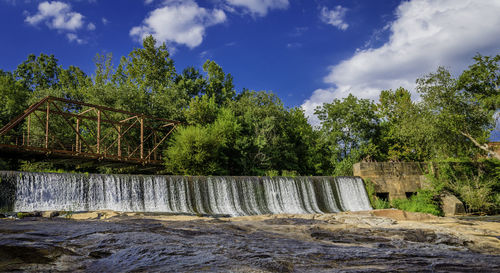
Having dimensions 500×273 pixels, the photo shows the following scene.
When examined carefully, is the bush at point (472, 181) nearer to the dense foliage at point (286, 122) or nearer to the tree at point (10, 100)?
the dense foliage at point (286, 122)

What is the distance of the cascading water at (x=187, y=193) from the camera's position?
567 inches

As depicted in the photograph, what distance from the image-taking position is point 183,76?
38719 millimetres

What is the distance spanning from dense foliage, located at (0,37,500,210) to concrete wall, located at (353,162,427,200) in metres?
1.78

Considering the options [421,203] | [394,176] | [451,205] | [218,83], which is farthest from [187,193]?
[218,83]

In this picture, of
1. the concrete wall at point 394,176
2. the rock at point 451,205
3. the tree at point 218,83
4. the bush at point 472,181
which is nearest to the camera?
the rock at point 451,205

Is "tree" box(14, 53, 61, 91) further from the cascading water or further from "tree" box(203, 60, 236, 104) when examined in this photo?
the cascading water

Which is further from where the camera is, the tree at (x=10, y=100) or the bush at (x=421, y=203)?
the tree at (x=10, y=100)

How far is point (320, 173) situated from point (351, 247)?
87.0 feet

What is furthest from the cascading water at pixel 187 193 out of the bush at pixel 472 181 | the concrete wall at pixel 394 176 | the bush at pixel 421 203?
the bush at pixel 472 181

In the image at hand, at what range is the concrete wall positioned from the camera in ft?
76.6

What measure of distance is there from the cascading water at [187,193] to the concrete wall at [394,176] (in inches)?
42.7

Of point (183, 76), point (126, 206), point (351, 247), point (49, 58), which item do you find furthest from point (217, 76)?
point (351, 247)


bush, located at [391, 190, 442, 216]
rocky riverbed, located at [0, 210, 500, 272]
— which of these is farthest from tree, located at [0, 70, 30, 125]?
rocky riverbed, located at [0, 210, 500, 272]

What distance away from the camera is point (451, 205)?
2081 cm
